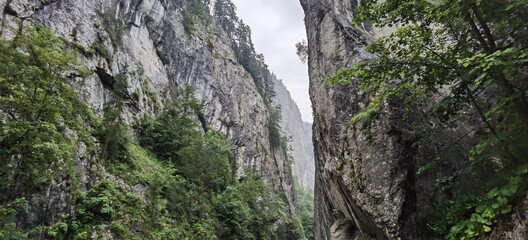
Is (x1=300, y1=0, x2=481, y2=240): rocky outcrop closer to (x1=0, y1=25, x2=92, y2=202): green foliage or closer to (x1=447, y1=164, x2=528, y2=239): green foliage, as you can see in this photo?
(x1=447, y1=164, x2=528, y2=239): green foliage

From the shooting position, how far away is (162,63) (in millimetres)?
31047

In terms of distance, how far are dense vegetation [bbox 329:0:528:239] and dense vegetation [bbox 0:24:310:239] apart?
27.4 feet

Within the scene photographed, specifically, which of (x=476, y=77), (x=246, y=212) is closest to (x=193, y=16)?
(x=246, y=212)

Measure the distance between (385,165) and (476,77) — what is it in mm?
3589

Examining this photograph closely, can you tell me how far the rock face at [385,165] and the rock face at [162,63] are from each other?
31.6ft

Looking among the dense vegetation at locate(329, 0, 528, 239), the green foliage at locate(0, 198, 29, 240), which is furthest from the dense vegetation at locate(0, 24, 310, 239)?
the dense vegetation at locate(329, 0, 528, 239)

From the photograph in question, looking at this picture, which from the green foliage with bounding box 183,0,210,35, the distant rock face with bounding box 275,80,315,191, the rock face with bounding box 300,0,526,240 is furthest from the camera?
the distant rock face with bounding box 275,80,315,191

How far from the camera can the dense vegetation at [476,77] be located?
5.39 m

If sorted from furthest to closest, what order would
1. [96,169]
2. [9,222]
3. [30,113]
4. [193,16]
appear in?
1. [193,16]
2. [96,169]
3. [30,113]
4. [9,222]

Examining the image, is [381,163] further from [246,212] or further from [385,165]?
[246,212]

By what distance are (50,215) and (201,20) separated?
125 feet

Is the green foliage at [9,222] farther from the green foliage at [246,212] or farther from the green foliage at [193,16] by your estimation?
the green foliage at [193,16]

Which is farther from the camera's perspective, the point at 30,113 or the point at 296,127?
the point at 296,127

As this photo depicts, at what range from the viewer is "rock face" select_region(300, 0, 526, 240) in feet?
27.5
